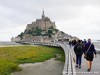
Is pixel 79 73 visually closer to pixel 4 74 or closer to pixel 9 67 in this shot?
pixel 4 74

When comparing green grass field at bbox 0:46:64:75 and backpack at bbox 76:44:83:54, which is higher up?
backpack at bbox 76:44:83:54

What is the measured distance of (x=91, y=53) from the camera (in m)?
19.4

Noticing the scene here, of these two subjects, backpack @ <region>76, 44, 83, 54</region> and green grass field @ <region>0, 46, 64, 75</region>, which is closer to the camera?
backpack @ <region>76, 44, 83, 54</region>

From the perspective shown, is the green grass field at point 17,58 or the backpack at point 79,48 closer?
the backpack at point 79,48

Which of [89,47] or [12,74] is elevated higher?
[89,47]

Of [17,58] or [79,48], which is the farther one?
[17,58]

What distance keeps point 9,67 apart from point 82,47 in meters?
10.3

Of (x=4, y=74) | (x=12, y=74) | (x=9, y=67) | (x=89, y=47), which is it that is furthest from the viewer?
(x=9, y=67)

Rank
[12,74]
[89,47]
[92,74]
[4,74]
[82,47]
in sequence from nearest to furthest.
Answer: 1. [92,74]
2. [89,47]
3. [82,47]
4. [4,74]
5. [12,74]

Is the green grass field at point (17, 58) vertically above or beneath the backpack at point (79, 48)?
beneath

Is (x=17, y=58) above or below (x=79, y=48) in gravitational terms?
below

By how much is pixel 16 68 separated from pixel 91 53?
38.3 ft

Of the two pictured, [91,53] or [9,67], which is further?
[9,67]

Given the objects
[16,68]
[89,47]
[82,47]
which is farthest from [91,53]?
[16,68]
